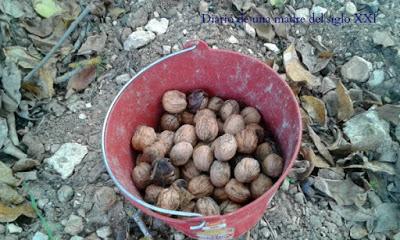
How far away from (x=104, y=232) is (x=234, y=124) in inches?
28.1

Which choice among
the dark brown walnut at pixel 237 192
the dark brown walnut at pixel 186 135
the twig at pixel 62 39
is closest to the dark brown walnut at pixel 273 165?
the dark brown walnut at pixel 237 192

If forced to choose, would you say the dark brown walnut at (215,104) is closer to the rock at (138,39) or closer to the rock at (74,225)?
the rock at (138,39)

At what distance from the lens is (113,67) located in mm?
2432

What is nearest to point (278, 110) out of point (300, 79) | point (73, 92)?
point (300, 79)

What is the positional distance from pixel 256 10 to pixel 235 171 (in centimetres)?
106

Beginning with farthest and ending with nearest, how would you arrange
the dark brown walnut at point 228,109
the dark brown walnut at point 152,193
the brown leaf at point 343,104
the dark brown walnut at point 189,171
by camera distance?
the brown leaf at point 343,104 → the dark brown walnut at point 228,109 → the dark brown walnut at point 189,171 → the dark brown walnut at point 152,193

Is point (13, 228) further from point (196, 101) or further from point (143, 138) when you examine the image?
point (196, 101)

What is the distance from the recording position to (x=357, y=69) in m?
2.41

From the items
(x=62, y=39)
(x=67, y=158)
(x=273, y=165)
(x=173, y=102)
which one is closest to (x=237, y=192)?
(x=273, y=165)

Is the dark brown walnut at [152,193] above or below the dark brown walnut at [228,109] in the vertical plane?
below

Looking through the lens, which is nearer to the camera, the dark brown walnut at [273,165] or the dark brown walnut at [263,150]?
the dark brown walnut at [273,165]

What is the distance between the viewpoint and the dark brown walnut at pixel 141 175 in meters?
1.91

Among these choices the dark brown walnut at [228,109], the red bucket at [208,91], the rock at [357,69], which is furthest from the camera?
the rock at [357,69]

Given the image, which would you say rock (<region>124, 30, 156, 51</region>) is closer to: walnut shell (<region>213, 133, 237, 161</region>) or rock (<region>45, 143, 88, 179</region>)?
rock (<region>45, 143, 88, 179</region>)
